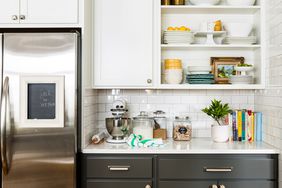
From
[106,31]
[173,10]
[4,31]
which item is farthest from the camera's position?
[173,10]

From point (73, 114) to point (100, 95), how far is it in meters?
0.79

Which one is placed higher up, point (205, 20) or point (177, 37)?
point (205, 20)

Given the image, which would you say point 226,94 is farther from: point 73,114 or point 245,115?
point 73,114

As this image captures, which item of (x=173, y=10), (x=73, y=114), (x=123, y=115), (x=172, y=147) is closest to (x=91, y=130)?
(x=123, y=115)

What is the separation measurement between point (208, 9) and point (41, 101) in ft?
5.24

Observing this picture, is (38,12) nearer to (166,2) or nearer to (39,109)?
(39,109)

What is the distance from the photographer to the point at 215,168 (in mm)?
2354

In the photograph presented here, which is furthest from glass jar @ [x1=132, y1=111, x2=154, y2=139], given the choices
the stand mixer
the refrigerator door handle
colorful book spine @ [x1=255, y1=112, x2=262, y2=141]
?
the refrigerator door handle

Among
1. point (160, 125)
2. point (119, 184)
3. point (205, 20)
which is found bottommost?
point (119, 184)

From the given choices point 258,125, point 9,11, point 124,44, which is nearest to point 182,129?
point 258,125

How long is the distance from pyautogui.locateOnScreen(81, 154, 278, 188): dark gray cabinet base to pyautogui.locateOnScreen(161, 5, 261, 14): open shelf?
48.6 inches

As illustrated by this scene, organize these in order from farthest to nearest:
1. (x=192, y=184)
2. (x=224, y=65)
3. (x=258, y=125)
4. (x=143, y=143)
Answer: (x=224, y=65) → (x=258, y=125) → (x=143, y=143) → (x=192, y=184)

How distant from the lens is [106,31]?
105 inches

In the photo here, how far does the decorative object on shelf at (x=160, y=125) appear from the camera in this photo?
9.44 feet
